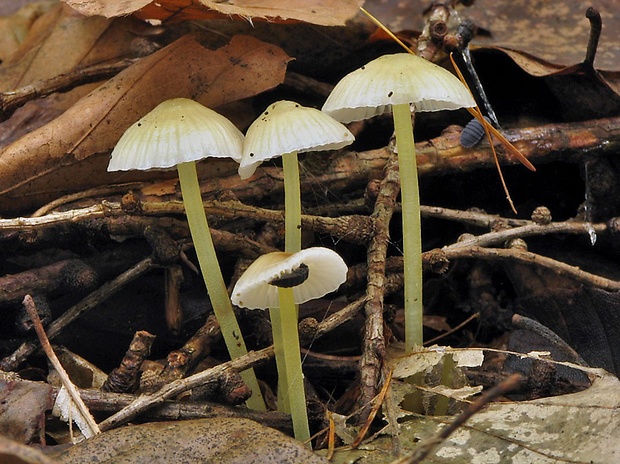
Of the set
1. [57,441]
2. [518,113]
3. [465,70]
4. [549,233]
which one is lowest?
[57,441]

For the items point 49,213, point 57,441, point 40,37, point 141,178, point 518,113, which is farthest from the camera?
point 40,37

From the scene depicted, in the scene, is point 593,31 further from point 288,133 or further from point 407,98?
point 288,133

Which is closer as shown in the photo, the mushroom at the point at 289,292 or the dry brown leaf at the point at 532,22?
the mushroom at the point at 289,292

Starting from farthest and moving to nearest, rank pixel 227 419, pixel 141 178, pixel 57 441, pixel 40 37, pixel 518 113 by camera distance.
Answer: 1. pixel 40 37
2. pixel 518 113
3. pixel 141 178
4. pixel 57 441
5. pixel 227 419

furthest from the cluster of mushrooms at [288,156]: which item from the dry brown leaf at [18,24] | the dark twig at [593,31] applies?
the dry brown leaf at [18,24]

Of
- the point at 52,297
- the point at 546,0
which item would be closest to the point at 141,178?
the point at 52,297

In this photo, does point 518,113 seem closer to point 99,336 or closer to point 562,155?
point 562,155

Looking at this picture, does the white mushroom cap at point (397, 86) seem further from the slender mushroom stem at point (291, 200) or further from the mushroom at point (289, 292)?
the mushroom at point (289, 292)

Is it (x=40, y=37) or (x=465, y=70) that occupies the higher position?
(x=40, y=37)

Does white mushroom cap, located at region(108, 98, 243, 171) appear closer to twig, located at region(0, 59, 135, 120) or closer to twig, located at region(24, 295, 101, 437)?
twig, located at region(24, 295, 101, 437)
